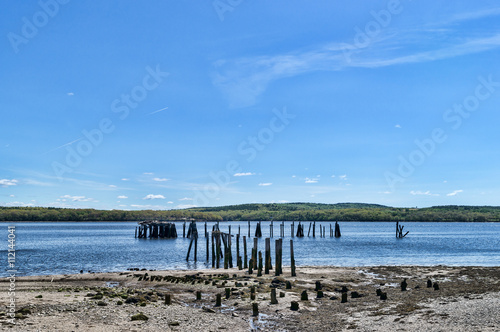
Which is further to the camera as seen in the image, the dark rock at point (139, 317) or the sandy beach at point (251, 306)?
the dark rock at point (139, 317)

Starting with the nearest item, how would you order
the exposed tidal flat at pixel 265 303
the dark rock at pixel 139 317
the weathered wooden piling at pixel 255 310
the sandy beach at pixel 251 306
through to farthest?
the sandy beach at pixel 251 306 < the exposed tidal flat at pixel 265 303 < the dark rock at pixel 139 317 < the weathered wooden piling at pixel 255 310

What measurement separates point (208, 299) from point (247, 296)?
1893mm

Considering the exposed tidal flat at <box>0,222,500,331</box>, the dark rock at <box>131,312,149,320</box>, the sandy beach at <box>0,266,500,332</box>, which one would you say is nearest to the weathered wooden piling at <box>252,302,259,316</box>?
the exposed tidal flat at <box>0,222,500,331</box>

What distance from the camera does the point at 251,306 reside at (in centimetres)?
2036

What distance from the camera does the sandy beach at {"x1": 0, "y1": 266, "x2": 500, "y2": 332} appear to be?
627 inches

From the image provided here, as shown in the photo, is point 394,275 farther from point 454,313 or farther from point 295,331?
point 295,331

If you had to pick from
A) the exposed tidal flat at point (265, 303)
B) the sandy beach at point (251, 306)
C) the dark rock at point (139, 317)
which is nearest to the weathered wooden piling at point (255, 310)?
the exposed tidal flat at point (265, 303)

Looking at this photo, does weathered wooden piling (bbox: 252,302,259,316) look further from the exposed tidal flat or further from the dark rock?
the dark rock

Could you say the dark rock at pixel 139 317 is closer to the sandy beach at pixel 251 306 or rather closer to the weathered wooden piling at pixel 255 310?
the sandy beach at pixel 251 306

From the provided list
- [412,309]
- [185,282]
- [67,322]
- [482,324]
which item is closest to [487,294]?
[412,309]

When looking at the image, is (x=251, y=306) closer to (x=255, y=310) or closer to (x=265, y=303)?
(x=265, y=303)

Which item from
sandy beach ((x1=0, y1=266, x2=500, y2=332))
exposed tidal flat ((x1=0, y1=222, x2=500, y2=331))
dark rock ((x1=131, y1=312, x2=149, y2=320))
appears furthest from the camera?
dark rock ((x1=131, y1=312, x2=149, y2=320))

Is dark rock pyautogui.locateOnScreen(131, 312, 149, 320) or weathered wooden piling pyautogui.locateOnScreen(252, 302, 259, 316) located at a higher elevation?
dark rock pyautogui.locateOnScreen(131, 312, 149, 320)

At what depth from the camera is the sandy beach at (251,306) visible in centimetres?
1594
